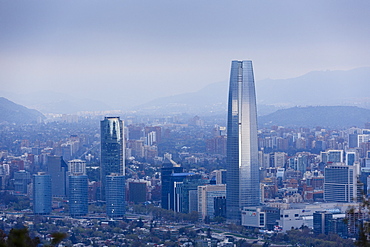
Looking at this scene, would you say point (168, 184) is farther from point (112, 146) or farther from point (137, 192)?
point (112, 146)

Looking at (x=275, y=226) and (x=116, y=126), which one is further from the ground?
(x=116, y=126)

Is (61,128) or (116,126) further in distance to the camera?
(61,128)

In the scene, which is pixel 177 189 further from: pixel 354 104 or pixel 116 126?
pixel 354 104

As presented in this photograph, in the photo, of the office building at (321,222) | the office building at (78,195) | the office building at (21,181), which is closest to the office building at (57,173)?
the office building at (78,195)

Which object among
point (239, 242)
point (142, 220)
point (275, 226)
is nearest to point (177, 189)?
point (142, 220)

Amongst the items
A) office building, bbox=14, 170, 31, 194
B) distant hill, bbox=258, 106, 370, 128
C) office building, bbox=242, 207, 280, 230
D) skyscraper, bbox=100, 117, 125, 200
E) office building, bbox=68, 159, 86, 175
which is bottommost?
office building, bbox=242, 207, 280, 230

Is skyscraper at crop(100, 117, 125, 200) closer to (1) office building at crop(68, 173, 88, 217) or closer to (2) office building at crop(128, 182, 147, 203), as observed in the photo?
(2) office building at crop(128, 182, 147, 203)

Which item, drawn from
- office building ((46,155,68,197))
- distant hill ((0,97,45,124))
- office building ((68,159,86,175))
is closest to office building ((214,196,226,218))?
office building ((46,155,68,197))
